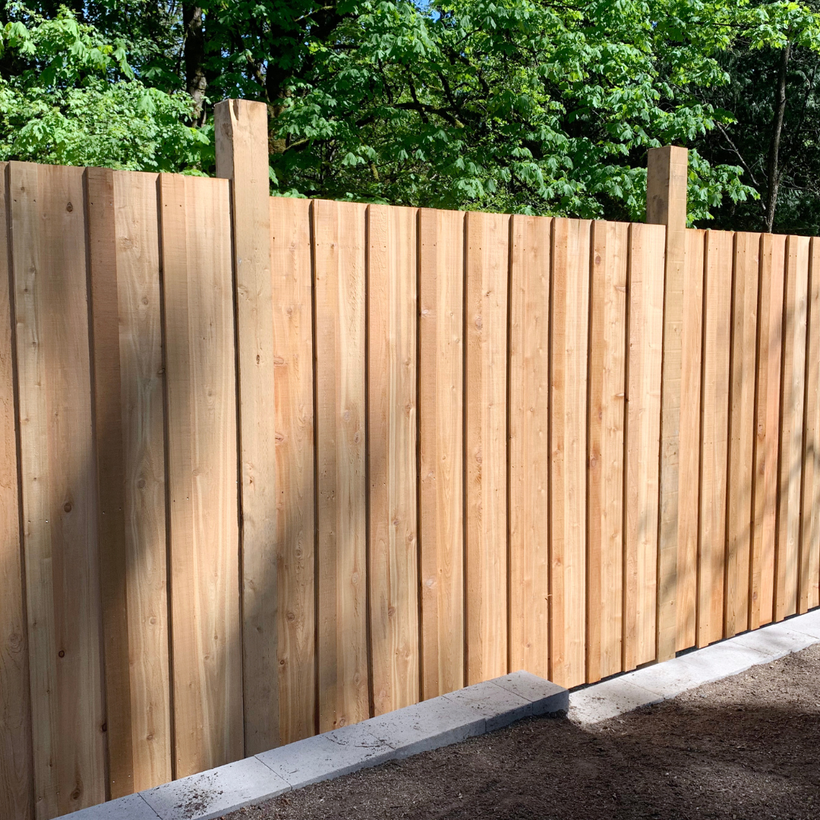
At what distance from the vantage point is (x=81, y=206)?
87.9 inches

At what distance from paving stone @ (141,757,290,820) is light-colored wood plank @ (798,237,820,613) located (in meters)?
3.49

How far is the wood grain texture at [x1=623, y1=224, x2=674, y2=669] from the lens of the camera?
3.66 m

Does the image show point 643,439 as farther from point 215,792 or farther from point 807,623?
point 215,792

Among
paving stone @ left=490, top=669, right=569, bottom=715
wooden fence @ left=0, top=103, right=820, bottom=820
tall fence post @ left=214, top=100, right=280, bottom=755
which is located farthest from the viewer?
paving stone @ left=490, top=669, right=569, bottom=715

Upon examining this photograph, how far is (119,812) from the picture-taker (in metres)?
2.22

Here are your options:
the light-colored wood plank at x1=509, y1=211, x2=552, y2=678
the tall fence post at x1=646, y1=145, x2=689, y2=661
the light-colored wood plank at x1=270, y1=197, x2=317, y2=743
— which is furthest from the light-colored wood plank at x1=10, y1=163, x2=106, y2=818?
the tall fence post at x1=646, y1=145, x2=689, y2=661

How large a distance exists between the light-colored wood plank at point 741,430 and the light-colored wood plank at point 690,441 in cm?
28

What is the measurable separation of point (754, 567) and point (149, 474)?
3.33 m

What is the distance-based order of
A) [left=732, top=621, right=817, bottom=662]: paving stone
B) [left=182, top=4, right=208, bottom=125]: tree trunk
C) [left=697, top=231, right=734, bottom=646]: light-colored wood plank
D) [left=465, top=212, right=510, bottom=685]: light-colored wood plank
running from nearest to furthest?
[left=465, top=212, right=510, bottom=685]: light-colored wood plank, [left=697, top=231, right=734, bottom=646]: light-colored wood plank, [left=732, top=621, right=817, bottom=662]: paving stone, [left=182, top=4, right=208, bottom=125]: tree trunk

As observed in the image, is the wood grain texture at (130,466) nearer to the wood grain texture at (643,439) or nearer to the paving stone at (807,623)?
the wood grain texture at (643,439)

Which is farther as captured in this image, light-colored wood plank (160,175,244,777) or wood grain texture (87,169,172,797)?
light-colored wood plank (160,175,244,777)

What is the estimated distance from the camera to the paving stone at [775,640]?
4238 mm

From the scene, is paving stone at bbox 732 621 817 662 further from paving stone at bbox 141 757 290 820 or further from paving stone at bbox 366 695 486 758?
paving stone at bbox 141 757 290 820

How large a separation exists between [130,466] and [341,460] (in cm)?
72
